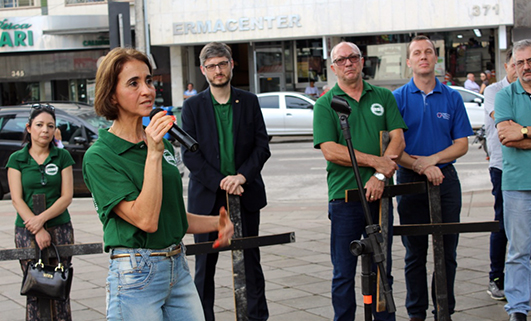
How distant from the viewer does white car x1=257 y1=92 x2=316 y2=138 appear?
22.9 metres

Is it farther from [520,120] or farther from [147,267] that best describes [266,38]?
[147,267]

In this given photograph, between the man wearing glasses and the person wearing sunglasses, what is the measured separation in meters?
2.02

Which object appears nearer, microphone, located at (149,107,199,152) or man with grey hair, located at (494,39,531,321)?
microphone, located at (149,107,199,152)

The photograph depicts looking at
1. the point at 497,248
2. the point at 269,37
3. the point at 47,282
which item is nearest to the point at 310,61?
the point at 269,37

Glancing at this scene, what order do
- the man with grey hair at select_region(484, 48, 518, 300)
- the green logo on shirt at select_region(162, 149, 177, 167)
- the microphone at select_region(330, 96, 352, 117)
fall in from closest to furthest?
the green logo on shirt at select_region(162, 149, 177, 167) < the microphone at select_region(330, 96, 352, 117) < the man with grey hair at select_region(484, 48, 518, 300)

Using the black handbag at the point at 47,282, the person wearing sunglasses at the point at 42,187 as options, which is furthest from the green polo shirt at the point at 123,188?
the person wearing sunglasses at the point at 42,187

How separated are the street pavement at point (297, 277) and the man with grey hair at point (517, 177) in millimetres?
409

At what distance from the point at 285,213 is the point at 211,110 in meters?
5.58

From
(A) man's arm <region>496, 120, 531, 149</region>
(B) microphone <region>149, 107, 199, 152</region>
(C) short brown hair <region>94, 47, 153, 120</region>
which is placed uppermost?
(C) short brown hair <region>94, 47, 153, 120</region>

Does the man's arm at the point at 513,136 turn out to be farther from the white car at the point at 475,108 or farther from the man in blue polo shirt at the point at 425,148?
the white car at the point at 475,108

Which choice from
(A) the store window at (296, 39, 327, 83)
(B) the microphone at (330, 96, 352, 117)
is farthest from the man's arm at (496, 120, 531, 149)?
(A) the store window at (296, 39, 327, 83)

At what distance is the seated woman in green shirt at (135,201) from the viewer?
3.08 meters

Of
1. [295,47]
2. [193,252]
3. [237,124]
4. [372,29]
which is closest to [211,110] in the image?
[237,124]

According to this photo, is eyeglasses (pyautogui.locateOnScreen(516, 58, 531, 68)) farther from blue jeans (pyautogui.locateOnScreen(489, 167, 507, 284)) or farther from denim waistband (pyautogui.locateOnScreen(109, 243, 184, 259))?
denim waistband (pyautogui.locateOnScreen(109, 243, 184, 259))
